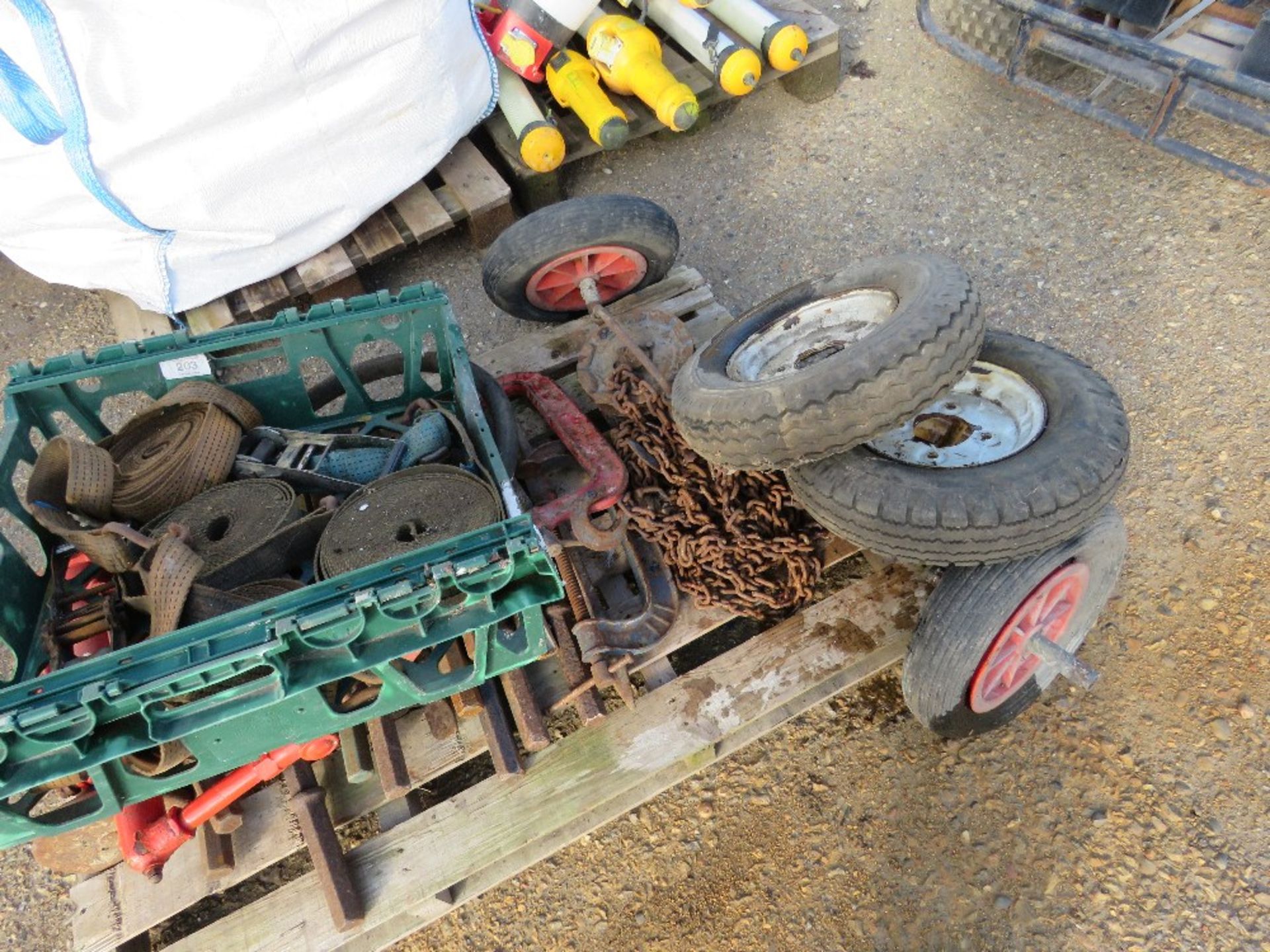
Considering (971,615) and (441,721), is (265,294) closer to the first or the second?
(441,721)

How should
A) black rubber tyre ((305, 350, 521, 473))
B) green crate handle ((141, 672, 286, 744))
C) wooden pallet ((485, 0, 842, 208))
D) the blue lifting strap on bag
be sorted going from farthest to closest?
wooden pallet ((485, 0, 842, 208)) < the blue lifting strap on bag < black rubber tyre ((305, 350, 521, 473)) < green crate handle ((141, 672, 286, 744))

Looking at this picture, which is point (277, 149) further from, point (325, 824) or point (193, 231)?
point (325, 824)

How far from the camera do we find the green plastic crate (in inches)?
64.4

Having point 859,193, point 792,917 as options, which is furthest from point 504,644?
point 859,193

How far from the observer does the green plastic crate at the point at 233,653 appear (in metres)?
1.64

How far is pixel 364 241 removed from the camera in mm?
3654

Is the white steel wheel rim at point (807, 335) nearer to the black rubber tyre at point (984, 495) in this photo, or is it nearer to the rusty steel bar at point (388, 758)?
the black rubber tyre at point (984, 495)

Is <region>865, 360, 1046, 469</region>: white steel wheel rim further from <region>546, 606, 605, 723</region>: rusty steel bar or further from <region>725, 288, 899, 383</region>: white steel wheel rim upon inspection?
<region>546, 606, 605, 723</region>: rusty steel bar

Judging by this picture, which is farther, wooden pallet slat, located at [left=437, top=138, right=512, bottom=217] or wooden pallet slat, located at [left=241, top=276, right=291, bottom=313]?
wooden pallet slat, located at [left=437, top=138, right=512, bottom=217]

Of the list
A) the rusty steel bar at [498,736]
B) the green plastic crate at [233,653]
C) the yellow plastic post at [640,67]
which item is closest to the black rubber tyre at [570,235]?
the green plastic crate at [233,653]

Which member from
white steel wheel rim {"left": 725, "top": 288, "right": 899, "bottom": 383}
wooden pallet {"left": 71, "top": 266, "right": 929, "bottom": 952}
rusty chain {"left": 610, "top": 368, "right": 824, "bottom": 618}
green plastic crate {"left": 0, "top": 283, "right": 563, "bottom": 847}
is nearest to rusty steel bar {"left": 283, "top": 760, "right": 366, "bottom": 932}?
wooden pallet {"left": 71, "top": 266, "right": 929, "bottom": 952}

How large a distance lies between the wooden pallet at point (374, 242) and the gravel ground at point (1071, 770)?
450mm

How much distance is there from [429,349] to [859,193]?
7.39 ft

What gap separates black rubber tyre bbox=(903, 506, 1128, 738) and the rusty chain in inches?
14.3
